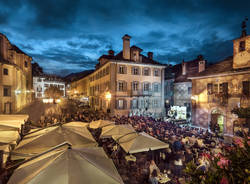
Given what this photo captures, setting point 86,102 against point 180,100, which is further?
point 86,102

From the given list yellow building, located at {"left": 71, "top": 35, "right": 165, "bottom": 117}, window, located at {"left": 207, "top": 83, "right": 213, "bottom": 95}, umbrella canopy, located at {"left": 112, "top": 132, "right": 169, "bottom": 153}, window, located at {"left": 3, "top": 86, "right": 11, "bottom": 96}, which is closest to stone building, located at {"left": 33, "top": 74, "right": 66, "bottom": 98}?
window, located at {"left": 3, "top": 86, "right": 11, "bottom": 96}

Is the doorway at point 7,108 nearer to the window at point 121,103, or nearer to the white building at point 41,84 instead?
the window at point 121,103

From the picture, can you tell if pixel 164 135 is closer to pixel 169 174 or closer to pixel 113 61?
pixel 169 174

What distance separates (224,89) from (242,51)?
14.1ft

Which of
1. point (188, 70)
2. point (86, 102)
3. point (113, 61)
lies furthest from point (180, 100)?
point (86, 102)

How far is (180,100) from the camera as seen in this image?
24734 millimetres

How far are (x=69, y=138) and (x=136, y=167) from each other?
12.6 ft

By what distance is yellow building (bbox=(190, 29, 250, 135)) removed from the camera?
14055 mm

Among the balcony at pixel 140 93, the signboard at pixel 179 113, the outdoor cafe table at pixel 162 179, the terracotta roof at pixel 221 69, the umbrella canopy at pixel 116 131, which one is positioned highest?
the terracotta roof at pixel 221 69

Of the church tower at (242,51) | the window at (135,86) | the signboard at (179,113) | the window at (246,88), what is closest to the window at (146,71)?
the window at (135,86)

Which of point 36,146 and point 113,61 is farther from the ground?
point 113,61

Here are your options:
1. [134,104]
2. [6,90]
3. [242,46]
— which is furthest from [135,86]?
[6,90]

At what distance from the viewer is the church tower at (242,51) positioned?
14.0 m

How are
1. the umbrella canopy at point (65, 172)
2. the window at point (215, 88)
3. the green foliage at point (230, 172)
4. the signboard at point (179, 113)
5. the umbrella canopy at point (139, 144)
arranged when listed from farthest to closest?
the signboard at point (179, 113)
the window at point (215, 88)
the umbrella canopy at point (139, 144)
the umbrella canopy at point (65, 172)
the green foliage at point (230, 172)
